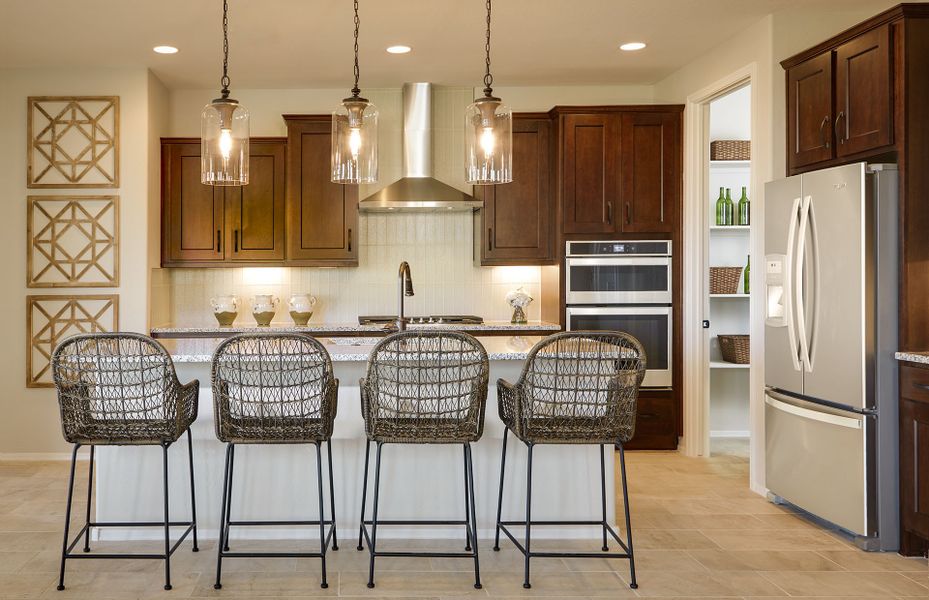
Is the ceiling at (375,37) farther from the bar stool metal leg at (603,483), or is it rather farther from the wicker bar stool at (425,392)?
the bar stool metal leg at (603,483)

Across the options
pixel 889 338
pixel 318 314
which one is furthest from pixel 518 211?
pixel 889 338

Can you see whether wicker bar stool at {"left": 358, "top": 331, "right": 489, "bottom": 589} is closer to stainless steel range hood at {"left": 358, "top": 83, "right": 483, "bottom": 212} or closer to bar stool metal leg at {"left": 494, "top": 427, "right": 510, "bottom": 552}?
bar stool metal leg at {"left": 494, "top": 427, "right": 510, "bottom": 552}

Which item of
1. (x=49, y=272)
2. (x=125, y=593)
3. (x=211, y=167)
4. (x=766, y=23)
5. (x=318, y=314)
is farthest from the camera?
(x=318, y=314)

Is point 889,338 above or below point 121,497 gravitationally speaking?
above

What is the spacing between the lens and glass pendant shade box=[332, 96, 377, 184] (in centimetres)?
344

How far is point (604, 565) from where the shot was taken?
3420mm

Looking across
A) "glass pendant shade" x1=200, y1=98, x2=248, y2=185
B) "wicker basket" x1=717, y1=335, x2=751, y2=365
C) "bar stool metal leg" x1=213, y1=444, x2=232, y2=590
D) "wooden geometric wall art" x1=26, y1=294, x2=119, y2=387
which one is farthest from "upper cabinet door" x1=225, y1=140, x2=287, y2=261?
"wicker basket" x1=717, y1=335, x2=751, y2=365

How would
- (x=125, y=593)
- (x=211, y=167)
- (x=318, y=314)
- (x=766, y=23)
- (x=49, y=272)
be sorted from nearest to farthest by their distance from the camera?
(x=125, y=593), (x=211, y=167), (x=766, y=23), (x=49, y=272), (x=318, y=314)

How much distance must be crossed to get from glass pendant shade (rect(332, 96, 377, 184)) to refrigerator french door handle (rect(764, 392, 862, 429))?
89.6 inches

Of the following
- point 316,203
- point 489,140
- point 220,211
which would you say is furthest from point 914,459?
point 220,211

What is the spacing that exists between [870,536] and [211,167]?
3.18m

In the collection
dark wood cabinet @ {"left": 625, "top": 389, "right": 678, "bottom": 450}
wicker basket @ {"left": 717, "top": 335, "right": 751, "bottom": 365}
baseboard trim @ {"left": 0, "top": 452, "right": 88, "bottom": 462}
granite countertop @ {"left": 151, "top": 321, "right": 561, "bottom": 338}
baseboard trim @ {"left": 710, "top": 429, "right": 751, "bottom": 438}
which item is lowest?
baseboard trim @ {"left": 0, "top": 452, "right": 88, "bottom": 462}

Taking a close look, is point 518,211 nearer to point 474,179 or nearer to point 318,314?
point 318,314

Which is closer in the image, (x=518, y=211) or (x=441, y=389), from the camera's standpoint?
(x=441, y=389)
